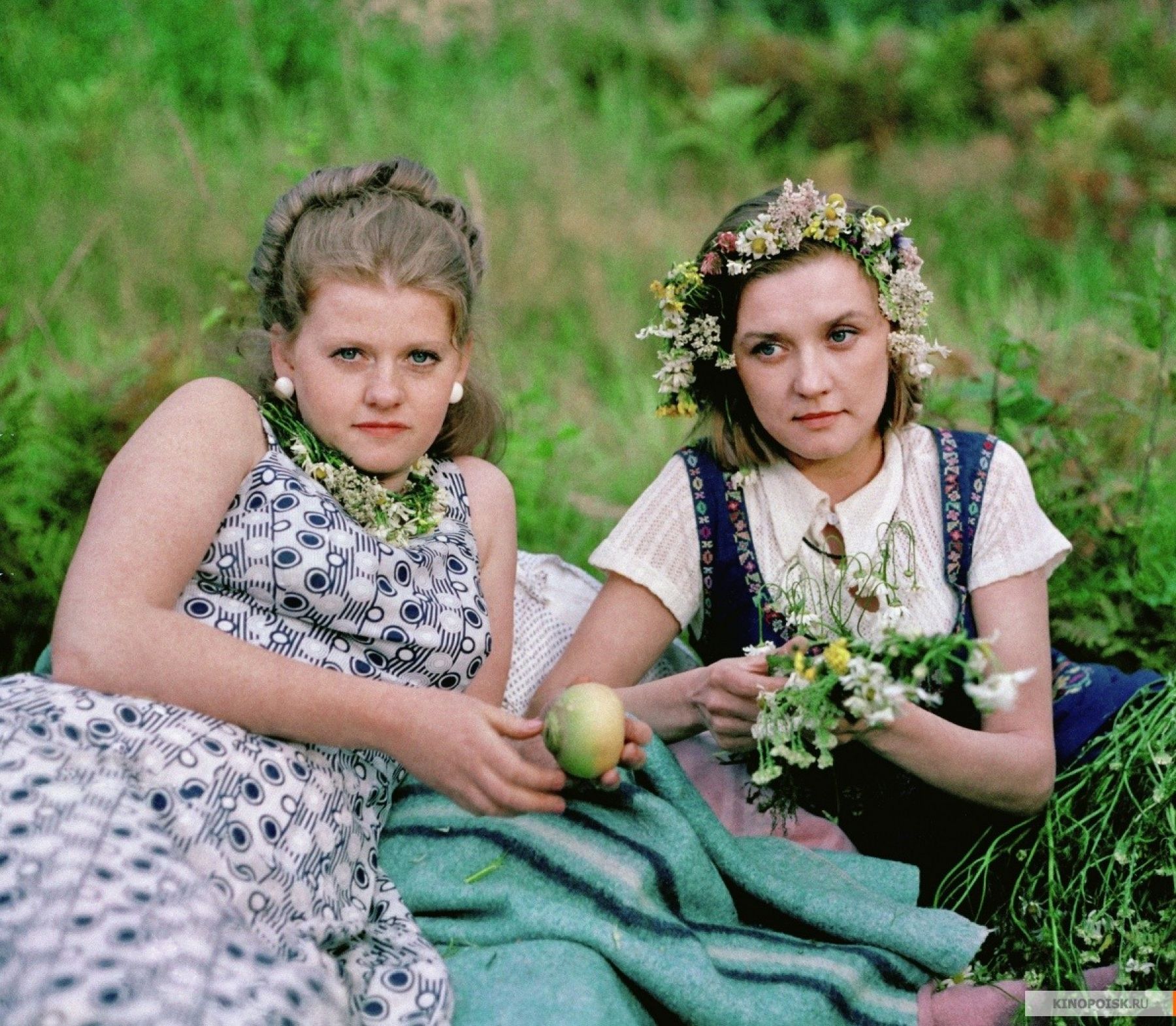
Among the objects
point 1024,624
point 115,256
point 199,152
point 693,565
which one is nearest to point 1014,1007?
point 1024,624

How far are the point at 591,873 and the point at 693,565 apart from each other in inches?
33.5

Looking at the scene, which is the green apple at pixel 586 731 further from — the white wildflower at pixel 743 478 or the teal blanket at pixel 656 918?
the white wildflower at pixel 743 478

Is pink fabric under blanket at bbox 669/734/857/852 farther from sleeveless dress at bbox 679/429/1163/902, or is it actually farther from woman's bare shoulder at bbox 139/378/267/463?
woman's bare shoulder at bbox 139/378/267/463

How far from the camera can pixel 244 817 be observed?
2307 mm

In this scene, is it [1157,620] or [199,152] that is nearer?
[1157,620]

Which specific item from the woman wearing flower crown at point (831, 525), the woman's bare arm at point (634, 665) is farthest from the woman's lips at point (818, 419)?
the woman's bare arm at point (634, 665)

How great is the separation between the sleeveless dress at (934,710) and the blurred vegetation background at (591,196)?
0.61 m

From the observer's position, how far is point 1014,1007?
2.63 meters

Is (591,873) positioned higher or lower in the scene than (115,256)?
lower

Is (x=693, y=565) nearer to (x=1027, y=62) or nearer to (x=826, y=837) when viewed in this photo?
(x=826, y=837)

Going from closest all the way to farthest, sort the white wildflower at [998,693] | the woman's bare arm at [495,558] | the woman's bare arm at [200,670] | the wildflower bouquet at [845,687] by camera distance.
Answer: the white wildflower at [998,693], the wildflower bouquet at [845,687], the woman's bare arm at [200,670], the woman's bare arm at [495,558]

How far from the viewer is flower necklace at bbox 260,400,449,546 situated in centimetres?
275

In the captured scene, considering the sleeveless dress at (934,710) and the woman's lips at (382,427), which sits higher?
the woman's lips at (382,427)

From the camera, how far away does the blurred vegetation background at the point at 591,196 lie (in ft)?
13.0
